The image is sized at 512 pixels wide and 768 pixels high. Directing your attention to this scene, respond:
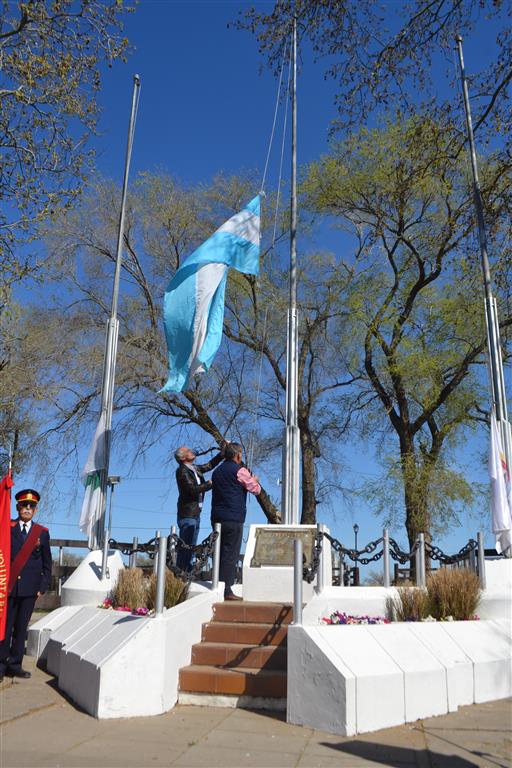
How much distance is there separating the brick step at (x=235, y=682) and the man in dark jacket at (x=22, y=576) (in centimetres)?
209

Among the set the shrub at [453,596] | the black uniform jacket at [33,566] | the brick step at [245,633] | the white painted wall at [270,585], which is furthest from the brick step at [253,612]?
the black uniform jacket at [33,566]

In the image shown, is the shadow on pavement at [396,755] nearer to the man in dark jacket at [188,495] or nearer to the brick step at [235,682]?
the brick step at [235,682]

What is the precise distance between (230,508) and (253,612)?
1456 mm

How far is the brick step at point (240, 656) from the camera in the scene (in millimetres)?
7586

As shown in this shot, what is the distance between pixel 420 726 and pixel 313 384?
54.4 feet

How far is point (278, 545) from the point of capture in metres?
9.66

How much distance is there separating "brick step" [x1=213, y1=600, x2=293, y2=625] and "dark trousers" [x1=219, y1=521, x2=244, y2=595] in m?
0.64

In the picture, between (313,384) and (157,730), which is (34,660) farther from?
(313,384)

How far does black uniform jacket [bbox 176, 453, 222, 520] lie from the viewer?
10.3 meters

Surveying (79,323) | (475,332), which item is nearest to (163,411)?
(79,323)

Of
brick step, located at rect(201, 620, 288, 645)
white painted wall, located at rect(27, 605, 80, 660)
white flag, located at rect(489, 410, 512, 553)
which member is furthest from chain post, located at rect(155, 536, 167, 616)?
white flag, located at rect(489, 410, 512, 553)

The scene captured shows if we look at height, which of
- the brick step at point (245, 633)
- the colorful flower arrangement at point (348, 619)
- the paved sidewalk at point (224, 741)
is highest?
the colorful flower arrangement at point (348, 619)

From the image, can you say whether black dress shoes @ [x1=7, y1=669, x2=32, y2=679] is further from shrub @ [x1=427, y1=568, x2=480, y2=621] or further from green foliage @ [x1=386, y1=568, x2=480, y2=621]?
shrub @ [x1=427, y1=568, x2=480, y2=621]

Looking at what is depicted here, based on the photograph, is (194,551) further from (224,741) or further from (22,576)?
(224,741)
